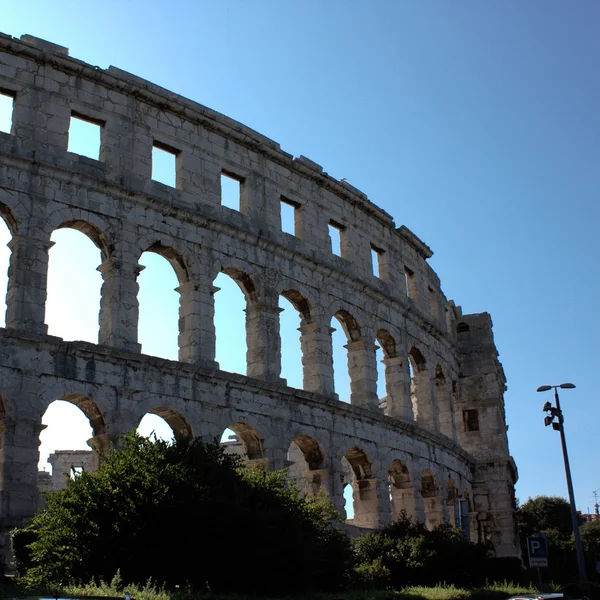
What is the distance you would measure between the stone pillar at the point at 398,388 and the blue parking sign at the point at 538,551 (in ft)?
29.7

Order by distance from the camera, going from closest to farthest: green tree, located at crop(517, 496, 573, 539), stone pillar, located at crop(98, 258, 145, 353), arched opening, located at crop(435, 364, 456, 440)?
stone pillar, located at crop(98, 258, 145, 353) → arched opening, located at crop(435, 364, 456, 440) → green tree, located at crop(517, 496, 573, 539)

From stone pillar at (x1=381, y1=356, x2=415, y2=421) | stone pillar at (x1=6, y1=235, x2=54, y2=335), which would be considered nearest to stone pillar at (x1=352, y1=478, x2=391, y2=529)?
stone pillar at (x1=381, y1=356, x2=415, y2=421)

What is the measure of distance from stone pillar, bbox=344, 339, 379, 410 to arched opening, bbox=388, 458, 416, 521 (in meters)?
2.11

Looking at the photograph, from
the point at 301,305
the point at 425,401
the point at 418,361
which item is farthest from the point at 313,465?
the point at 418,361

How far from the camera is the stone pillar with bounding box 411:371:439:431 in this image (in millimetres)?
30359

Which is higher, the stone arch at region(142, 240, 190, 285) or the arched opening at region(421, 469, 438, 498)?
the stone arch at region(142, 240, 190, 285)

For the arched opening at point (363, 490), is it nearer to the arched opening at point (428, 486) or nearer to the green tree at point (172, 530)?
the arched opening at point (428, 486)

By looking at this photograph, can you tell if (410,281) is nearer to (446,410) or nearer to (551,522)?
(446,410)

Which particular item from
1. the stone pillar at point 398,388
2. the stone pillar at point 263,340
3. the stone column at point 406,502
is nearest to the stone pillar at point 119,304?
the stone pillar at point 263,340

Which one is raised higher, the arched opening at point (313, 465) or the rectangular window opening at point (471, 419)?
the rectangular window opening at point (471, 419)

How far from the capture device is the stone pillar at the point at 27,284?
18875mm

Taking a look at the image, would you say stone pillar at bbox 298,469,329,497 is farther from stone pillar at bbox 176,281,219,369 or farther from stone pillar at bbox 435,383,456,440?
stone pillar at bbox 435,383,456,440

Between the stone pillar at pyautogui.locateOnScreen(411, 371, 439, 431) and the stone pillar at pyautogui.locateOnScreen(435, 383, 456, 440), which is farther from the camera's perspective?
the stone pillar at pyautogui.locateOnScreen(435, 383, 456, 440)

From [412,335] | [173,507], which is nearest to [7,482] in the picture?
[173,507]
